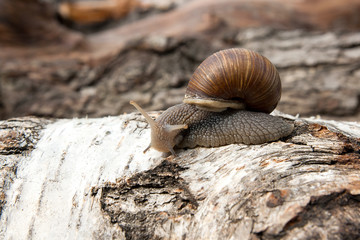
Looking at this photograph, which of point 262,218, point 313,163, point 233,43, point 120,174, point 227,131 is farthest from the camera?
point 233,43

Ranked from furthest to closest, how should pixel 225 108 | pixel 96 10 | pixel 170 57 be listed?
pixel 96 10 → pixel 170 57 → pixel 225 108

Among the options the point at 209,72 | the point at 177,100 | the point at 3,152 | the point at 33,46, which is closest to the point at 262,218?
the point at 209,72

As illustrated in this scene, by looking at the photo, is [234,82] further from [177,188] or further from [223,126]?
[177,188]

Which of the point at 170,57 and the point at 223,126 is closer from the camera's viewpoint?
the point at 223,126

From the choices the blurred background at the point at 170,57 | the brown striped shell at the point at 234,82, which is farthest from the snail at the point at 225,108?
the blurred background at the point at 170,57

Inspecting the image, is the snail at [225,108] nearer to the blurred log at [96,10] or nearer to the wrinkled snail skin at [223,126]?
the wrinkled snail skin at [223,126]

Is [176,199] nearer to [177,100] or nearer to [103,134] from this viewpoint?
[103,134]

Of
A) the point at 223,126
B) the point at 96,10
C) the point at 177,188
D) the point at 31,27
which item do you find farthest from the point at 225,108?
the point at 96,10
